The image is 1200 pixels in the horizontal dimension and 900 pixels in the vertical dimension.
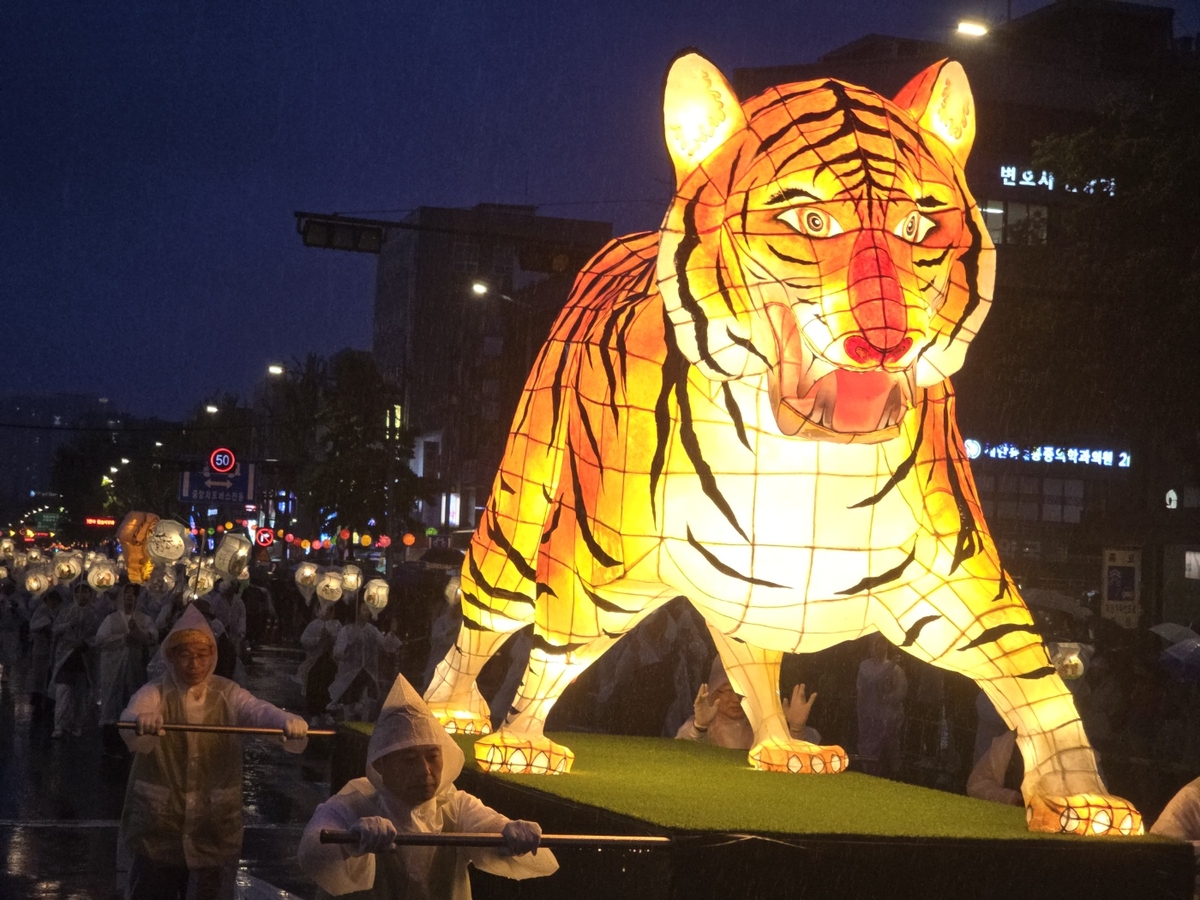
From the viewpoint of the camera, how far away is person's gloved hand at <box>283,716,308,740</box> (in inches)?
286

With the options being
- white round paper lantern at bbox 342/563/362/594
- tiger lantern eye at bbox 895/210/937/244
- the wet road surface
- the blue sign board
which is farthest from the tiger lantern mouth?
the blue sign board

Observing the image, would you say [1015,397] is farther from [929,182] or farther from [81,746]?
[929,182]

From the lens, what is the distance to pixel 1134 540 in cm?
2519

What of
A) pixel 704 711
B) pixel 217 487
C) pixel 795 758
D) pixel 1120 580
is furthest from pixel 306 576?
pixel 795 758

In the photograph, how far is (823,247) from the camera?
5.84 m

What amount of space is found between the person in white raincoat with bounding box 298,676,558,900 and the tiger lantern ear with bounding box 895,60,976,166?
2996 mm

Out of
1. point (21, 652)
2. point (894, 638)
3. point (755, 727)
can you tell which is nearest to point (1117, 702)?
point (755, 727)

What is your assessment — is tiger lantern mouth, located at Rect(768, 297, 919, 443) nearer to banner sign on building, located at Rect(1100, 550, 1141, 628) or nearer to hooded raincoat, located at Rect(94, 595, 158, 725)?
banner sign on building, located at Rect(1100, 550, 1141, 628)

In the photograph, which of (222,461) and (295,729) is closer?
(295,729)

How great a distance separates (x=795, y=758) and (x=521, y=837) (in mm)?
3548

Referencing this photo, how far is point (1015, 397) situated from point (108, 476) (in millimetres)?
95260

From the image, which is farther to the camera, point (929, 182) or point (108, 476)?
point (108, 476)

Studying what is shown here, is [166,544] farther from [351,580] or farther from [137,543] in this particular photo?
[137,543]

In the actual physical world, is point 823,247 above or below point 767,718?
above
